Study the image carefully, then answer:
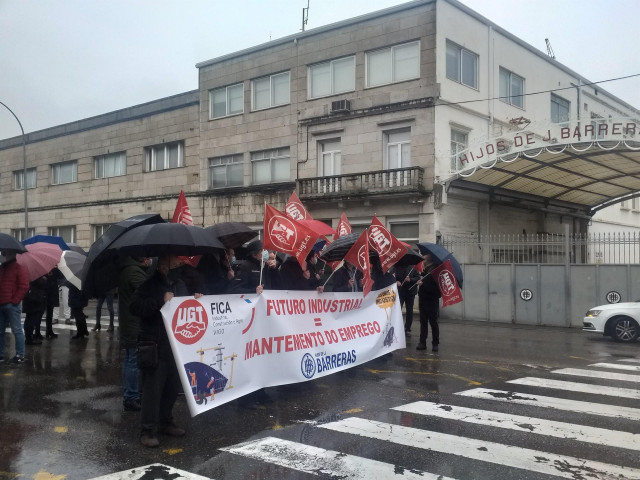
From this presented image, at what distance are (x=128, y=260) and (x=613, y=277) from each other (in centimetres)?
1415

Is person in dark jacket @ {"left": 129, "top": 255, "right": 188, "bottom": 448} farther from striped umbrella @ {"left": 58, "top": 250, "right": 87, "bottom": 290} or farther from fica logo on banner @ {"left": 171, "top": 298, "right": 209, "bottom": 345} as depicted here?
striped umbrella @ {"left": 58, "top": 250, "right": 87, "bottom": 290}

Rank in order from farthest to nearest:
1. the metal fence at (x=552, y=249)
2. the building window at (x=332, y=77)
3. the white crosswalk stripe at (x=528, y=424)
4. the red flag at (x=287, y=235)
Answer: the building window at (x=332, y=77), the metal fence at (x=552, y=249), the red flag at (x=287, y=235), the white crosswalk stripe at (x=528, y=424)

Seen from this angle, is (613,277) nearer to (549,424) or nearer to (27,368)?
(549,424)

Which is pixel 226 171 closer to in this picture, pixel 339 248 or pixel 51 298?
pixel 51 298

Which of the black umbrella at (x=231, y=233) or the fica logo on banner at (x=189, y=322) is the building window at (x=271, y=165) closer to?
the black umbrella at (x=231, y=233)

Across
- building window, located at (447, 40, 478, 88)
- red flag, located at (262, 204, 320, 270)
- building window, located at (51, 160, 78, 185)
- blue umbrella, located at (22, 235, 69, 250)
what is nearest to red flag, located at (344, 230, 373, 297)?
red flag, located at (262, 204, 320, 270)

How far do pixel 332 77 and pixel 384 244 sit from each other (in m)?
15.4

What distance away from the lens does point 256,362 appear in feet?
23.1

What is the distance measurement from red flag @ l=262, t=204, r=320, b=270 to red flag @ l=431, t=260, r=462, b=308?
3818 millimetres

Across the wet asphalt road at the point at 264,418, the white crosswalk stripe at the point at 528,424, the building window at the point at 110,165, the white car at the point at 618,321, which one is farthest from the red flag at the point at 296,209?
the building window at the point at 110,165

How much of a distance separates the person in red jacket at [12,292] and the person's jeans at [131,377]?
11.9 ft

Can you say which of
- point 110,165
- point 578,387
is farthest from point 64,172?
point 578,387

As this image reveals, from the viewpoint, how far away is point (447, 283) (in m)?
11.1

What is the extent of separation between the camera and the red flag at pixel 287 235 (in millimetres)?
7766
